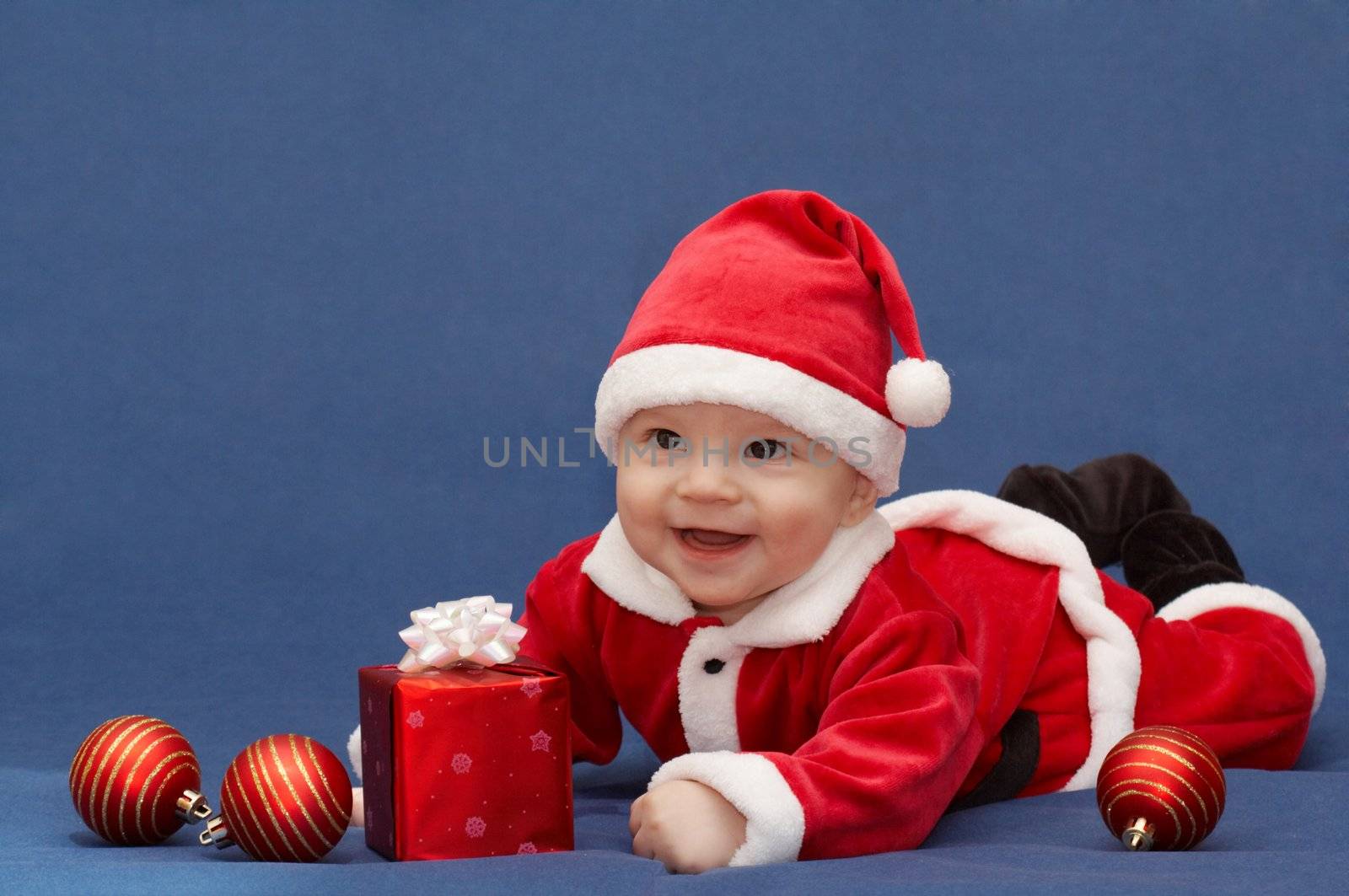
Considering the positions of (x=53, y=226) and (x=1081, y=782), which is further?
(x=53, y=226)

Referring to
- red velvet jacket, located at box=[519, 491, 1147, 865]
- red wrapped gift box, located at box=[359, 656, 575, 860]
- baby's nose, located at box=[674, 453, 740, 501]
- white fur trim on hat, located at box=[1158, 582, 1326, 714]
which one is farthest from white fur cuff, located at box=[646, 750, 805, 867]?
white fur trim on hat, located at box=[1158, 582, 1326, 714]

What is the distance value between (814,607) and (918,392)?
0.74 ft

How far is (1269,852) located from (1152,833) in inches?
3.8

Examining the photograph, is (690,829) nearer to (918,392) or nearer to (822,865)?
(822,865)

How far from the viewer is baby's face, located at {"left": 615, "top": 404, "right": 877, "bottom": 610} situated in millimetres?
1526

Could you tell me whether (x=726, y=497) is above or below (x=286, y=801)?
above

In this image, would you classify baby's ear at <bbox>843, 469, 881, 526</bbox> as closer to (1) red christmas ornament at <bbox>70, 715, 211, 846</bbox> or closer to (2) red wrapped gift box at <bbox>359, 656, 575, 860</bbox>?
(2) red wrapped gift box at <bbox>359, 656, 575, 860</bbox>

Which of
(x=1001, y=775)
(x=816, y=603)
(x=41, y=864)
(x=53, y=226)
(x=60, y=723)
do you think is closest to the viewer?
(x=41, y=864)

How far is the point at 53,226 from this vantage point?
2.91 meters

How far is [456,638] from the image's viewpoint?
1.42 m

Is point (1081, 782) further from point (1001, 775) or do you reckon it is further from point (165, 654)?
point (165, 654)

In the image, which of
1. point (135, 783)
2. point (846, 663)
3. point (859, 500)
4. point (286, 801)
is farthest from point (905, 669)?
point (135, 783)

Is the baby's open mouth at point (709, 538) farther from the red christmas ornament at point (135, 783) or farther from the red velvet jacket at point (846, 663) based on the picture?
the red christmas ornament at point (135, 783)

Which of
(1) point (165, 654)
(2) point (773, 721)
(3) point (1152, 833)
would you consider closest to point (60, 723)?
(1) point (165, 654)
